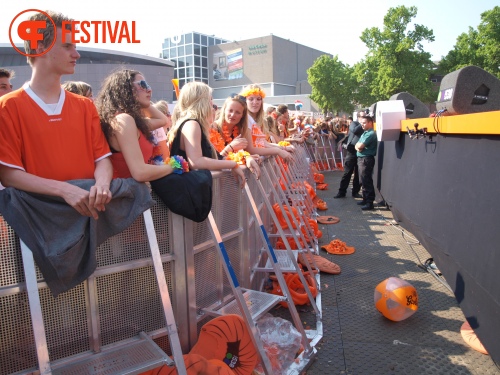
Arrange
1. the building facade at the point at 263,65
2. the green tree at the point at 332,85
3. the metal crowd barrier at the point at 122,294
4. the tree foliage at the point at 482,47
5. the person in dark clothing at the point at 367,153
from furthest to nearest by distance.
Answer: the building facade at the point at 263,65, the green tree at the point at 332,85, the tree foliage at the point at 482,47, the person in dark clothing at the point at 367,153, the metal crowd barrier at the point at 122,294

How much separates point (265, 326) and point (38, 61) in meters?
2.42

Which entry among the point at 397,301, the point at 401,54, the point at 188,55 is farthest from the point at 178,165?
the point at 188,55

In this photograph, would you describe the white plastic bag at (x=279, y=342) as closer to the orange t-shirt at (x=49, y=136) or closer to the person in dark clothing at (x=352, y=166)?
the orange t-shirt at (x=49, y=136)

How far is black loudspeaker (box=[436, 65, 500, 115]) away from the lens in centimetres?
462

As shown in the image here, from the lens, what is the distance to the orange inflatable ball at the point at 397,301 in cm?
372

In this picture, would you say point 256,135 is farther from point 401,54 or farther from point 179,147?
point 401,54

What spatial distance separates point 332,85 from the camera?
4956 cm

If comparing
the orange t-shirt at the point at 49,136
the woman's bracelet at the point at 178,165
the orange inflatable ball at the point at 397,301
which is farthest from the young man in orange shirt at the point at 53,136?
the orange inflatable ball at the point at 397,301

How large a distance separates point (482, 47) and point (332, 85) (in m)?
18.5

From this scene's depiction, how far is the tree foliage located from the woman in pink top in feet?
114

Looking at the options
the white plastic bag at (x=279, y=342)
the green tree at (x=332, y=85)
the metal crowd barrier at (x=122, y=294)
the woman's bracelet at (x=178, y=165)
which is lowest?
the white plastic bag at (x=279, y=342)

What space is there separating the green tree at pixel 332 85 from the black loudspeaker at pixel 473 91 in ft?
148

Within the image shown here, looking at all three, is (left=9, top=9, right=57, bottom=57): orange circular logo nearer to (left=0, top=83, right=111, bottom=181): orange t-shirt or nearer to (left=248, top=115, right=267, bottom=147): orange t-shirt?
(left=0, top=83, right=111, bottom=181): orange t-shirt

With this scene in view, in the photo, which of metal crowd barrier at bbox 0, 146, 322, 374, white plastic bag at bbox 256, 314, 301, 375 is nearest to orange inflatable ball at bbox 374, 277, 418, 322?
white plastic bag at bbox 256, 314, 301, 375
